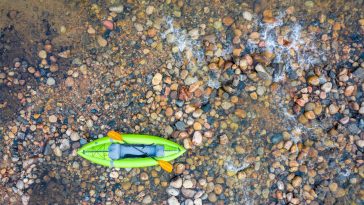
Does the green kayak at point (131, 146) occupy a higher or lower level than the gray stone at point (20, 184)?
higher

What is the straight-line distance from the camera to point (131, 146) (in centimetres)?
451

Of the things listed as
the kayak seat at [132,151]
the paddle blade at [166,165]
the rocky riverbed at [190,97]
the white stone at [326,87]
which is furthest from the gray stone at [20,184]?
the white stone at [326,87]

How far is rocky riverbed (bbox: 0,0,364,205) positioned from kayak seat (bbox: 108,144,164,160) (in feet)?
0.52

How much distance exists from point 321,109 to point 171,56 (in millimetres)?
1482

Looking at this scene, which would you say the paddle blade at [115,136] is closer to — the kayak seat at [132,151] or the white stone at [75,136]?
the kayak seat at [132,151]

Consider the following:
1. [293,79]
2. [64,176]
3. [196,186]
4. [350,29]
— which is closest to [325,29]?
[350,29]

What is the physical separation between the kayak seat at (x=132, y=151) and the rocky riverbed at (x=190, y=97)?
0.16m

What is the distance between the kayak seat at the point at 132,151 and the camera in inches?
176

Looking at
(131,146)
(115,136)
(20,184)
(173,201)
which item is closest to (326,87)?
(173,201)

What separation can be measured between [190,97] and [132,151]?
735mm

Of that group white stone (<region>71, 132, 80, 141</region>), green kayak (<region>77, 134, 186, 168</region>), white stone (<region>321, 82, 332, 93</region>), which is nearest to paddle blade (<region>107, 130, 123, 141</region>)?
green kayak (<region>77, 134, 186, 168</region>)

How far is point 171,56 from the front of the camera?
4.62 m

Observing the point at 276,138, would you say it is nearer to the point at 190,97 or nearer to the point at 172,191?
the point at 190,97

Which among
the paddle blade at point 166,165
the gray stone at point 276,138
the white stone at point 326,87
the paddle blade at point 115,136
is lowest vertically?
the paddle blade at point 166,165
